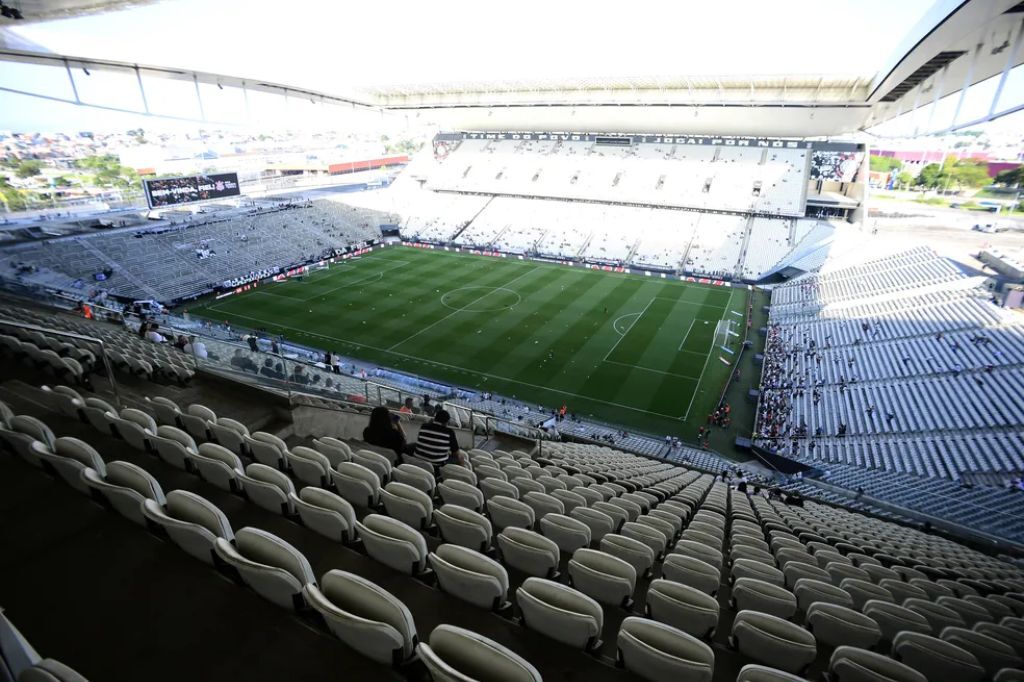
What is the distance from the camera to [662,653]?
2.56m

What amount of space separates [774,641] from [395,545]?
2.38m

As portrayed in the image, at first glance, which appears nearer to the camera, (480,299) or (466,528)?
(466,528)

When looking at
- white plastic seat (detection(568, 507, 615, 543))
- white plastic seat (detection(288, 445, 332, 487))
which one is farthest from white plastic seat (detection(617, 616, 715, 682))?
white plastic seat (detection(288, 445, 332, 487))

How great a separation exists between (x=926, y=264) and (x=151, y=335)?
39285 mm

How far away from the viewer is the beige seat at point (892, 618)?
4.16 meters

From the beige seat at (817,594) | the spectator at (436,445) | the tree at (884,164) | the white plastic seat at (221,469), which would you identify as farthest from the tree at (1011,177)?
the white plastic seat at (221,469)

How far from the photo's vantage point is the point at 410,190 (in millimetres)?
66125

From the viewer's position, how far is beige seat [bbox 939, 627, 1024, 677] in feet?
11.9

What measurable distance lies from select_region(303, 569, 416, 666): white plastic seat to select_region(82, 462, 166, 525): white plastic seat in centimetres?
163

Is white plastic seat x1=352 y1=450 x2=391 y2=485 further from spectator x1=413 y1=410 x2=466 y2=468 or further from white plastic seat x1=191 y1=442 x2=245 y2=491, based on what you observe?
white plastic seat x1=191 y1=442 x2=245 y2=491

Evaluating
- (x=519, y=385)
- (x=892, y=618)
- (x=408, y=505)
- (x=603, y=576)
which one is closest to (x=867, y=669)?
(x=603, y=576)

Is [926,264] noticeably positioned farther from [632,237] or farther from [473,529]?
[473,529]

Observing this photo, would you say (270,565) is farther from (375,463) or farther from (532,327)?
(532,327)

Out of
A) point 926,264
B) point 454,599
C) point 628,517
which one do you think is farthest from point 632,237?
point 454,599
